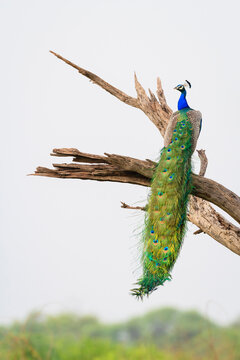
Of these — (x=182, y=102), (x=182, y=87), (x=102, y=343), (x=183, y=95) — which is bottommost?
(x=102, y=343)

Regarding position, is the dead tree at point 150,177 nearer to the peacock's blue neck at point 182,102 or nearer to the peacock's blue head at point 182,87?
the peacock's blue neck at point 182,102

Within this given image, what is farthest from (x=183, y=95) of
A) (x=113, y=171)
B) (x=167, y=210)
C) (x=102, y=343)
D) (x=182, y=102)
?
(x=102, y=343)


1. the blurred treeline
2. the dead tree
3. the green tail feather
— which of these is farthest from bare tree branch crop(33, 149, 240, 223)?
the blurred treeline

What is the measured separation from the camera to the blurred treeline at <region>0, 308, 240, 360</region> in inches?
196

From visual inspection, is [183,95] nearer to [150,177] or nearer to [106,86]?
[106,86]

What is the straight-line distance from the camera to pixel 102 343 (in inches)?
316

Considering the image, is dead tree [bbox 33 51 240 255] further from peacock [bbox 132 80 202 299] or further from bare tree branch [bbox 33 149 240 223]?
peacock [bbox 132 80 202 299]

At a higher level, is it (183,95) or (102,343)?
(183,95)

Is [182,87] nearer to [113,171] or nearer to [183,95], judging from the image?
[183,95]

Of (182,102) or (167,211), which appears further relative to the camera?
(182,102)

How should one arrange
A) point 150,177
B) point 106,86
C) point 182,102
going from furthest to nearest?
point 106,86 < point 182,102 < point 150,177

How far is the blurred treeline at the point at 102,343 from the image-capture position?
16.4 ft

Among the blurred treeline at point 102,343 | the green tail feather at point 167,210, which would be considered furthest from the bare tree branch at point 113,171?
the blurred treeline at point 102,343

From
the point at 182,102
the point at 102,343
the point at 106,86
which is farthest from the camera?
the point at 102,343
